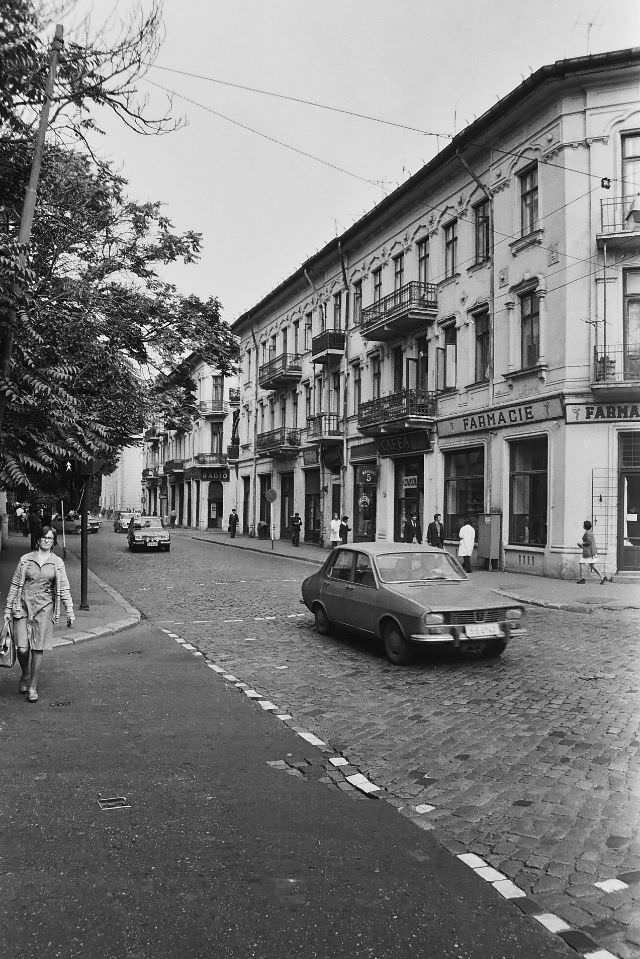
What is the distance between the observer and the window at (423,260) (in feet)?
88.2

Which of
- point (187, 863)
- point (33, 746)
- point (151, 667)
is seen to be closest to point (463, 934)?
point (187, 863)

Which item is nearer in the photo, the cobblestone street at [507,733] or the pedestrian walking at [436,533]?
the cobblestone street at [507,733]

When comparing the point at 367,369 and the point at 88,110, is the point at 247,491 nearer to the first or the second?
the point at 367,369

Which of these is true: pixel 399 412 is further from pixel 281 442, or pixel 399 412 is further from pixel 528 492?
pixel 281 442

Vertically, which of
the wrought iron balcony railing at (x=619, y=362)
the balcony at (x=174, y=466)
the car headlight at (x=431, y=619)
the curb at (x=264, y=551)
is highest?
the wrought iron balcony railing at (x=619, y=362)

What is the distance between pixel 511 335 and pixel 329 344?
13.1m

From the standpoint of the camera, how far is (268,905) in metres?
3.40

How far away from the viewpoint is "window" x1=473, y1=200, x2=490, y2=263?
23.2 meters

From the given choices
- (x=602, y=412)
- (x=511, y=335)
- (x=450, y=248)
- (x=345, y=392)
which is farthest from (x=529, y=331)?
(x=345, y=392)

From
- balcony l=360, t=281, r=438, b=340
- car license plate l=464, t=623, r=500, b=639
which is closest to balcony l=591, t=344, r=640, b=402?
balcony l=360, t=281, r=438, b=340

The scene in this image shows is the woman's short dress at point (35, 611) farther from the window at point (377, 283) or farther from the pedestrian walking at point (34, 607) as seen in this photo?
the window at point (377, 283)

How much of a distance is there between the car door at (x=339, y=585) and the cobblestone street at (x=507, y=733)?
452 millimetres

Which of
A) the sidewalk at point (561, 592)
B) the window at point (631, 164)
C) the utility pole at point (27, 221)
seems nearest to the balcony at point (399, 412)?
the sidewalk at point (561, 592)

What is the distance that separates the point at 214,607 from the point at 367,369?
18.7 meters
